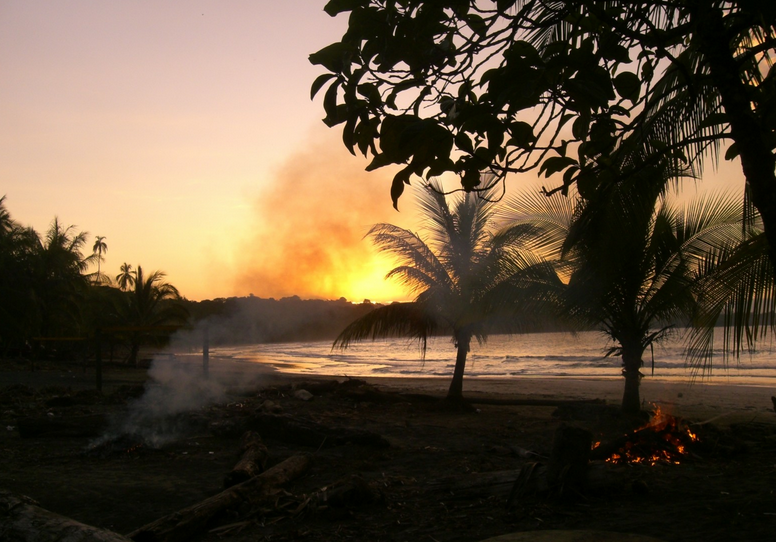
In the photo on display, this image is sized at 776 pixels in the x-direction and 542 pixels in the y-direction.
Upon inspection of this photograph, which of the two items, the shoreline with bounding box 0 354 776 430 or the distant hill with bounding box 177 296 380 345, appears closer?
the shoreline with bounding box 0 354 776 430

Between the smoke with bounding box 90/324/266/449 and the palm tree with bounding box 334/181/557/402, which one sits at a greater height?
the palm tree with bounding box 334/181/557/402

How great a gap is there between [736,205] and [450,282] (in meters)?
6.02

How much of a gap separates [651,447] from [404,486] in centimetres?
305

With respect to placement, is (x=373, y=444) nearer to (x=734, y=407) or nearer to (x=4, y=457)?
(x=4, y=457)

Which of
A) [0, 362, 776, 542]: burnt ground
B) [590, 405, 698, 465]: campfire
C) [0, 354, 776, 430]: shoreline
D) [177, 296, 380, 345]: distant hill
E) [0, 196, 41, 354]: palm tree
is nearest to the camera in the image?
[0, 362, 776, 542]: burnt ground

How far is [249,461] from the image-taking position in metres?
5.91

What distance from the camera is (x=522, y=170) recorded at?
2.74m

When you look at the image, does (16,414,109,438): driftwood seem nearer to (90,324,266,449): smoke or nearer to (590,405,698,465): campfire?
(90,324,266,449): smoke

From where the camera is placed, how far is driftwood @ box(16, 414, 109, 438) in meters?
8.20

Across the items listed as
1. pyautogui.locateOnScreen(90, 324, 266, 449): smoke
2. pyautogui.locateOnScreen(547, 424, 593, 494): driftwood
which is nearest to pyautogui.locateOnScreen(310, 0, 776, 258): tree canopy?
pyautogui.locateOnScreen(547, 424, 593, 494): driftwood

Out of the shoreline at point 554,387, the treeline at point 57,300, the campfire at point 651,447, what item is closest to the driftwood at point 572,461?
the campfire at point 651,447

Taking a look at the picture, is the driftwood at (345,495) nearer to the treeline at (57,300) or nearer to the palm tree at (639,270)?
the palm tree at (639,270)

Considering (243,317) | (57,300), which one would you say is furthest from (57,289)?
(243,317)

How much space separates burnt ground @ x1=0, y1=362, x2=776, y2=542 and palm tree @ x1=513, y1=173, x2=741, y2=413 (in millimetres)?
1616
